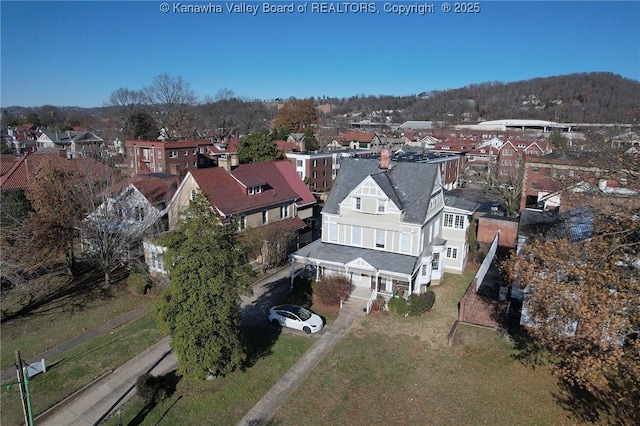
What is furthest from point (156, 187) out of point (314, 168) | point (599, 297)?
point (599, 297)

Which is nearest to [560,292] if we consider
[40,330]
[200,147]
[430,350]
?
[430,350]

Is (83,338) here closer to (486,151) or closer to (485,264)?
(485,264)

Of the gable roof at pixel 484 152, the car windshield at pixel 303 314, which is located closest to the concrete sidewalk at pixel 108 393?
the car windshield at pixel 303 314

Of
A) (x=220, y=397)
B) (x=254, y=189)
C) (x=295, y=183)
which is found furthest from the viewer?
(x=295, y=183)

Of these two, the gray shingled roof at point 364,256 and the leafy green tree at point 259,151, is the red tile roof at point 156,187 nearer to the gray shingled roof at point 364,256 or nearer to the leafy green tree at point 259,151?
the gray shingled roof at point 364,256

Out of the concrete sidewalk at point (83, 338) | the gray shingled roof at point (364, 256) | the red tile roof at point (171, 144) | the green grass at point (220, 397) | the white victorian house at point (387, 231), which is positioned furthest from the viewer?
the red tile roof at point (171, 144)

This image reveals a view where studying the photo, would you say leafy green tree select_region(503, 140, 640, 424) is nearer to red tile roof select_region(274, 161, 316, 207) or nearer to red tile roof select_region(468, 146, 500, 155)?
red tile roof select_region(274, 161, 316, 207)
